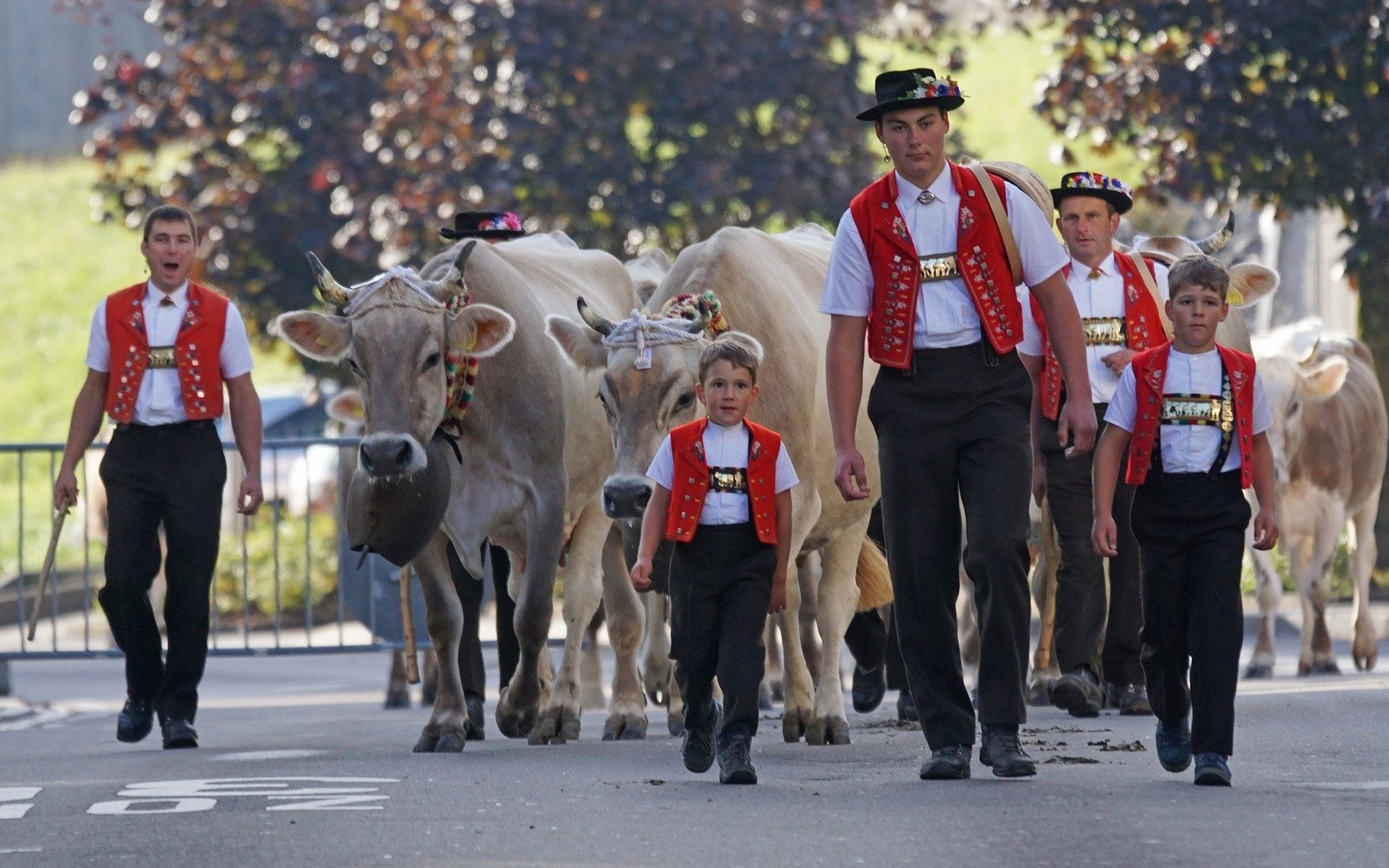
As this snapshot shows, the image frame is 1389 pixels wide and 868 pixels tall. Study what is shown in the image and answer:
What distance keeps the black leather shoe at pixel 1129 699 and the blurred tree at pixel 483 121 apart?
1074 centimetres

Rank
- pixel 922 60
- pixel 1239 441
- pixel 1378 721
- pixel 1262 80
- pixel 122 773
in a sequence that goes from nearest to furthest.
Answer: pixel 1239 441, pixel 122 773, pixel 1378 721, pixel 1262 80, pixel 922 60

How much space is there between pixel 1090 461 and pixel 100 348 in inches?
160

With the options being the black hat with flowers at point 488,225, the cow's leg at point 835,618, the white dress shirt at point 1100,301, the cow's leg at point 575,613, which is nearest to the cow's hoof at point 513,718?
the cow's leg at point 575,613

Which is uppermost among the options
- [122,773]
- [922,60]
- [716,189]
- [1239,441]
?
[922,60]

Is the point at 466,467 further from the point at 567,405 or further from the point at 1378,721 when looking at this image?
the point at 1378,721

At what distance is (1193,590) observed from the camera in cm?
816

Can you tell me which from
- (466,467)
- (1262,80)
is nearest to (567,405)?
(466,467)

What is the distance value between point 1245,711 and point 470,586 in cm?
347

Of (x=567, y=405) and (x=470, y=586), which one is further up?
(x=567, y=405)

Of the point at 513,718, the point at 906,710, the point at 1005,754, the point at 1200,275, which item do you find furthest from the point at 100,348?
the point at 1200,275

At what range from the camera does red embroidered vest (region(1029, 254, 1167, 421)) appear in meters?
10.9

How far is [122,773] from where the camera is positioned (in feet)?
31.0

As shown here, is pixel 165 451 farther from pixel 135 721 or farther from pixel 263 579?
pixel 263 579

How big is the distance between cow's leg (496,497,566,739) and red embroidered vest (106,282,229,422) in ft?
4.52
